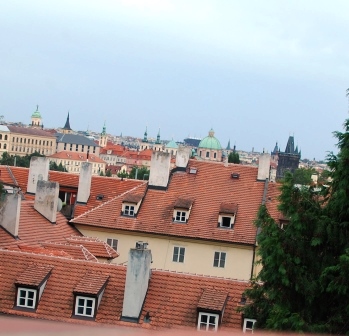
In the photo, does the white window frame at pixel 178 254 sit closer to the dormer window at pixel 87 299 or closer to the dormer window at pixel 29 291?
the dormer window at pixel 87 299

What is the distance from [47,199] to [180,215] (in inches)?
264

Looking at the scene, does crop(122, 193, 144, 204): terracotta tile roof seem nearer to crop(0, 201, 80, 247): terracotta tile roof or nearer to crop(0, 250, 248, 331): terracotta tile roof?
crop(0, 201, 80, 247): terracotta tile roof

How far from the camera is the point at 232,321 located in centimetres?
1994

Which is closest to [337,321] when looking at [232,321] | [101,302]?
[232,321]

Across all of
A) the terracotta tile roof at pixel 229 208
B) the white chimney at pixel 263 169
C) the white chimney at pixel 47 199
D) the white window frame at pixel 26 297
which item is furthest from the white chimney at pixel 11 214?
the white chimney at pixel 263 169

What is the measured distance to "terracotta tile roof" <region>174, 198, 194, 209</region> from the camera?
3488 centimetres

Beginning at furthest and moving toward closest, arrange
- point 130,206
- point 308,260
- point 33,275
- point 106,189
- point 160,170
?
point 106,189
point 160,170
point 130,206
point 33,275
point 308,260

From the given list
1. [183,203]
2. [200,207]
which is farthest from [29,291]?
[200,207]

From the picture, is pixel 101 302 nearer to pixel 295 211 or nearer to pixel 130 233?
pixel 295 211

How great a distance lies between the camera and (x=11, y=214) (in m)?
27.2

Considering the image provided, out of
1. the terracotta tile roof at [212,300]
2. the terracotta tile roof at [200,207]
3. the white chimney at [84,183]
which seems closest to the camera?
the terracotta tile roof at [212,300]

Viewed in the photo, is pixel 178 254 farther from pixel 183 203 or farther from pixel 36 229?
pixel 36 229

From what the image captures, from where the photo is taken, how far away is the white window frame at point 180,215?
3494 centimetres

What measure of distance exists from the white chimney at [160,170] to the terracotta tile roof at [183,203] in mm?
1401
